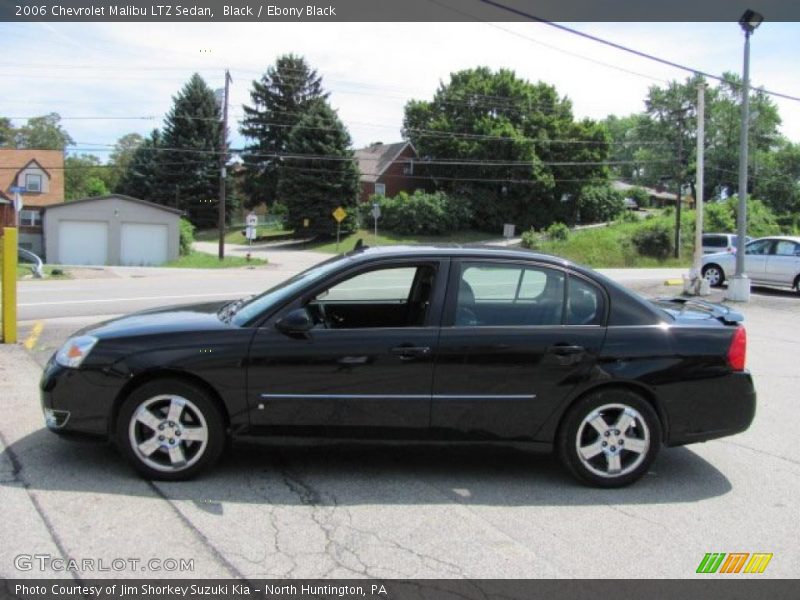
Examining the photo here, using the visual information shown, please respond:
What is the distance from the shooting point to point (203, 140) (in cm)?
6875

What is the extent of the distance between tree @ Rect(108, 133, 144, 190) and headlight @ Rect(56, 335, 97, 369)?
83.6m

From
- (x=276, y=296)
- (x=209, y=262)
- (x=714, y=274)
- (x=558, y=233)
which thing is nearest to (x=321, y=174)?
(x=209, y=262)

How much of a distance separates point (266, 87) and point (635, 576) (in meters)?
76.6

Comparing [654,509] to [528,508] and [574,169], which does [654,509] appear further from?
[574,169]

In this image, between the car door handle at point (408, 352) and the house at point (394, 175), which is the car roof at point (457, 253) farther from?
the house at point (394, 175)

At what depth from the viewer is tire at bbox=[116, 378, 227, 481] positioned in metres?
4.32

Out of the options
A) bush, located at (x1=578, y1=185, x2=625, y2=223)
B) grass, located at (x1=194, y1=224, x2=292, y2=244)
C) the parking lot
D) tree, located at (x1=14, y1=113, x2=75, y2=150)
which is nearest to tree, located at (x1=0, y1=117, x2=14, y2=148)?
tree, located at (x1=14, y1=113, x2=75, y2=150)

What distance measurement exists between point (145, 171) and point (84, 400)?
6932cm

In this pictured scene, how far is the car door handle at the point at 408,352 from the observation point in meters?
4.38

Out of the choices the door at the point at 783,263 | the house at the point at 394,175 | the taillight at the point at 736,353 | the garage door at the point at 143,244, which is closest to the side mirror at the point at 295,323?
the taillight at the point at 736,353

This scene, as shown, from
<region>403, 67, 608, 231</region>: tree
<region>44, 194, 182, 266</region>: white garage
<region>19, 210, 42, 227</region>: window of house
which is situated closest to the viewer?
<region>44, 194, 182, 266</region>: white garage

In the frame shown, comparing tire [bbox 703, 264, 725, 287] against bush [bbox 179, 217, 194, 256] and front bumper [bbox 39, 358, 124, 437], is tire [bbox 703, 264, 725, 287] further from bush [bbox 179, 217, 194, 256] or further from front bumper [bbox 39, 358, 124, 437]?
→ bush [bbox 179, 217, 194, 256]

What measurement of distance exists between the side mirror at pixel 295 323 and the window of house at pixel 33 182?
53.6 metres
